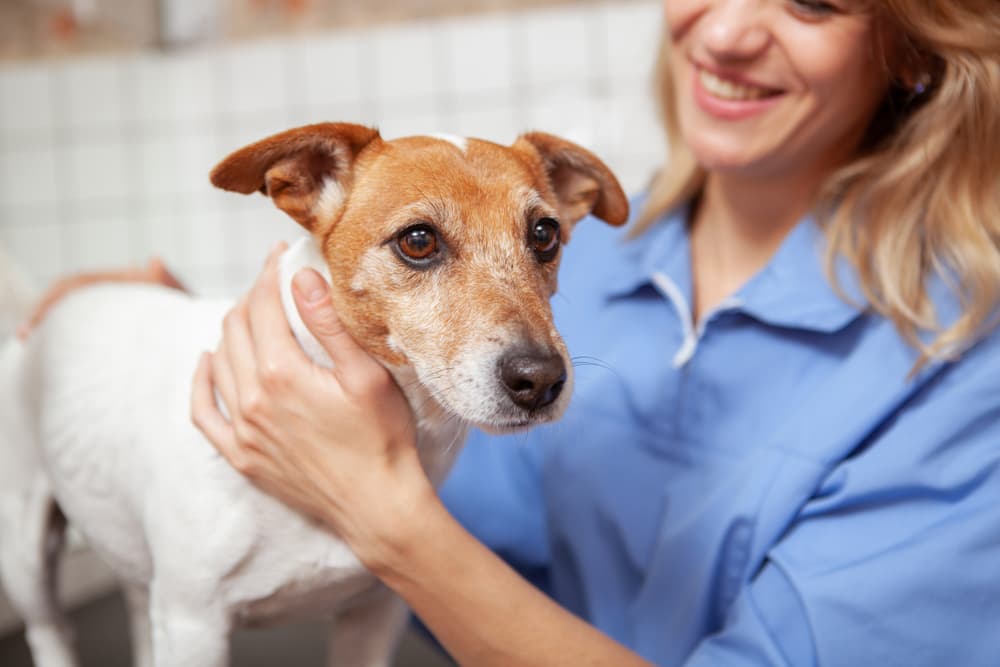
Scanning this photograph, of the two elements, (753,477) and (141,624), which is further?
(141,624)

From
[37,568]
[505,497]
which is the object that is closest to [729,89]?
[505,497]

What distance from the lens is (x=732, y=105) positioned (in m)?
1.12

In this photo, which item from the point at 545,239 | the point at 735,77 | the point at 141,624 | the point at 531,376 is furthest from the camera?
the point at 141,624

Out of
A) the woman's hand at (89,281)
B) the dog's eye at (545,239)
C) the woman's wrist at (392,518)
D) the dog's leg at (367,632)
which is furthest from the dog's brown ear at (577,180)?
the woman's hand at (89,281)

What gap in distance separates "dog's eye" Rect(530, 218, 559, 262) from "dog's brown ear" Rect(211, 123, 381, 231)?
24cm

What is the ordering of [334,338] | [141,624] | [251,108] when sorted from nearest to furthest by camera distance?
[334,338], [141,624], [251,108]

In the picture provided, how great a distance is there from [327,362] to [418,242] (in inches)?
7.1

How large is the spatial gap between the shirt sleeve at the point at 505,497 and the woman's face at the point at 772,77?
58 centimetres

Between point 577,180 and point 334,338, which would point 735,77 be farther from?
point 334,338

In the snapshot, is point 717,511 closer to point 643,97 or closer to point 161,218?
point 643,97

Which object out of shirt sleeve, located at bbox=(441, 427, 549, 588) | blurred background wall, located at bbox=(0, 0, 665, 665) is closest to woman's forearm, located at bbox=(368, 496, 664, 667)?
shirt sleeve, located at bbox=(441, 427, 549, 588)

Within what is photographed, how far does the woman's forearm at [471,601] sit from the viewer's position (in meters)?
0.84

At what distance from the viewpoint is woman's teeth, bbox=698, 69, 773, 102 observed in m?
1.13

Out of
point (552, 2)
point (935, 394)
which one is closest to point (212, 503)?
point (935, 394)
